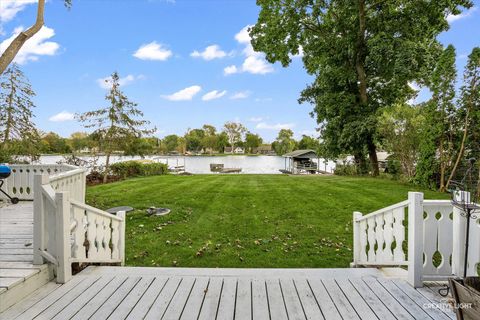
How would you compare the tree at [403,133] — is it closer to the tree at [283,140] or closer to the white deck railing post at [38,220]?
the white deck railing post at [38,220]

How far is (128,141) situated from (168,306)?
14702mm

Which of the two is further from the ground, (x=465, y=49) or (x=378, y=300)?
(x=465, y=49)

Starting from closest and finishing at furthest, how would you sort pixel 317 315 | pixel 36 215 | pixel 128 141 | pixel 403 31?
pixel 317 315
pixel 36 215
pixel 403 31
pixel 128 141

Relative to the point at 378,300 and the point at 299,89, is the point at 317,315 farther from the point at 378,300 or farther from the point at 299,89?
the point at 299,89

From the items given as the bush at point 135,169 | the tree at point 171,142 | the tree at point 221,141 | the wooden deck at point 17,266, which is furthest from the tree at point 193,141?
the wooden deck at point 17,266

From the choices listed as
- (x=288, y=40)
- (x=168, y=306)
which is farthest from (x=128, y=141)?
(x=168, y=306)

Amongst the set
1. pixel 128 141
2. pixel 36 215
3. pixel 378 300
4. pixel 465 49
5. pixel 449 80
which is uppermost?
pixel 465 49

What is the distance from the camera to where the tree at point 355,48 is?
14.2 m

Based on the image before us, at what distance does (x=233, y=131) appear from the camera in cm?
9131

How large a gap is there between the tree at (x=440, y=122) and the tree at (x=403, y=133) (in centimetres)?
159

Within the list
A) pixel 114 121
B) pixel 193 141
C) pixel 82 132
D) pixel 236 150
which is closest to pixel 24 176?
pixel 114 121

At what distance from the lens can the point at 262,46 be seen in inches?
648

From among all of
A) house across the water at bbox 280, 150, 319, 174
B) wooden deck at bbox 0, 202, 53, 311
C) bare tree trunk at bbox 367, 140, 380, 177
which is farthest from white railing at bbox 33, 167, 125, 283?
house across the water at bbox 280, 150, 319, 174

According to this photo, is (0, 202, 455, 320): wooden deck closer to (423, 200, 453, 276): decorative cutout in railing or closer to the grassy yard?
(423, 200, 453, 276): decorative cutout in railing
